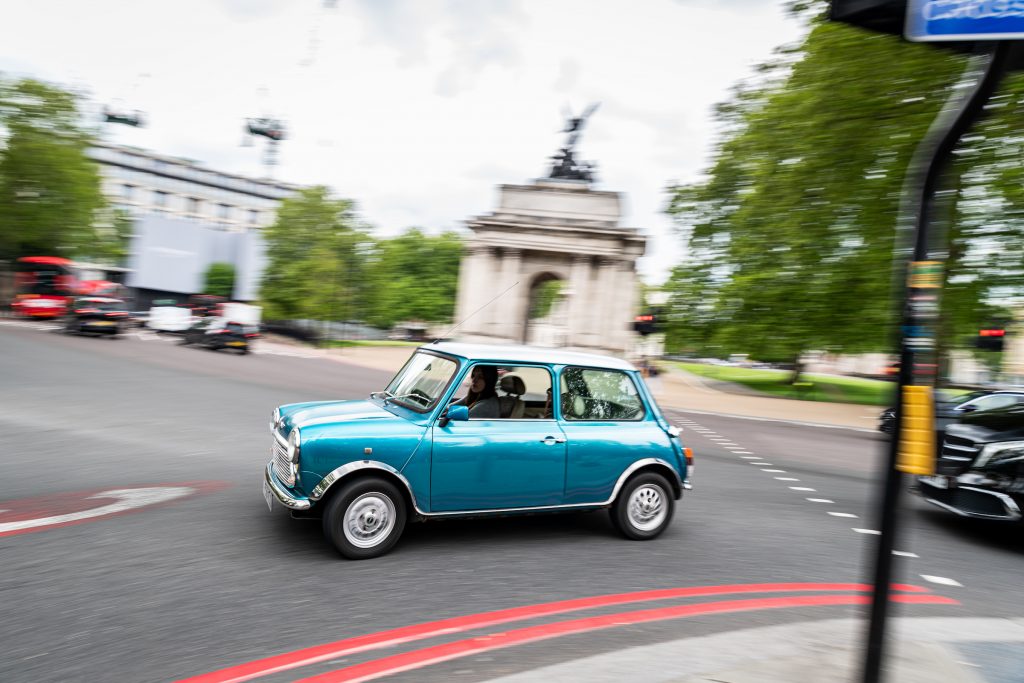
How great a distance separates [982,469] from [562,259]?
3583 centimetres

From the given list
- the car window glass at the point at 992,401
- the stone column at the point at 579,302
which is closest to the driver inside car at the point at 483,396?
the car window glass at the point at 992,401

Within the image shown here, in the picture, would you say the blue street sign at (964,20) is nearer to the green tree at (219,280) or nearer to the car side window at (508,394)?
the car side window at (508,394)

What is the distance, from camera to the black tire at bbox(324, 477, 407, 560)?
5.06 m

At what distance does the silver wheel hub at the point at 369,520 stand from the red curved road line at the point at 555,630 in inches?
57.8

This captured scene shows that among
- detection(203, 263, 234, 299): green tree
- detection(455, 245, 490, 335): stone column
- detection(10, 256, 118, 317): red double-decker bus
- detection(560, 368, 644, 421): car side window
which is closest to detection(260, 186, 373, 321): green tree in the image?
detection(203, 263, 234, 299): green tree

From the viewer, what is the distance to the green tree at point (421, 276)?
225 ft

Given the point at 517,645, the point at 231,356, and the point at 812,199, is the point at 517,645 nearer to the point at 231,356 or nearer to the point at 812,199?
the point at 812,199

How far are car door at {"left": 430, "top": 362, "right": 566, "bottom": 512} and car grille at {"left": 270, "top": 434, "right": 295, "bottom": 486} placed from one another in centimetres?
104

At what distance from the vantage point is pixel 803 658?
12.9ft

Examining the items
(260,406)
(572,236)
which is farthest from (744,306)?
(572,236)

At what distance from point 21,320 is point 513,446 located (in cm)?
3403

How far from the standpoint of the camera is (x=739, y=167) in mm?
26359

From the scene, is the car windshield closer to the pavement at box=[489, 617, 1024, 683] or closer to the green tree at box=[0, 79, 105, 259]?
the pavement at box=[489, 617, 1024, 683]

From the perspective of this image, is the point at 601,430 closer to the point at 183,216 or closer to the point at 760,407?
the point at 760,407
